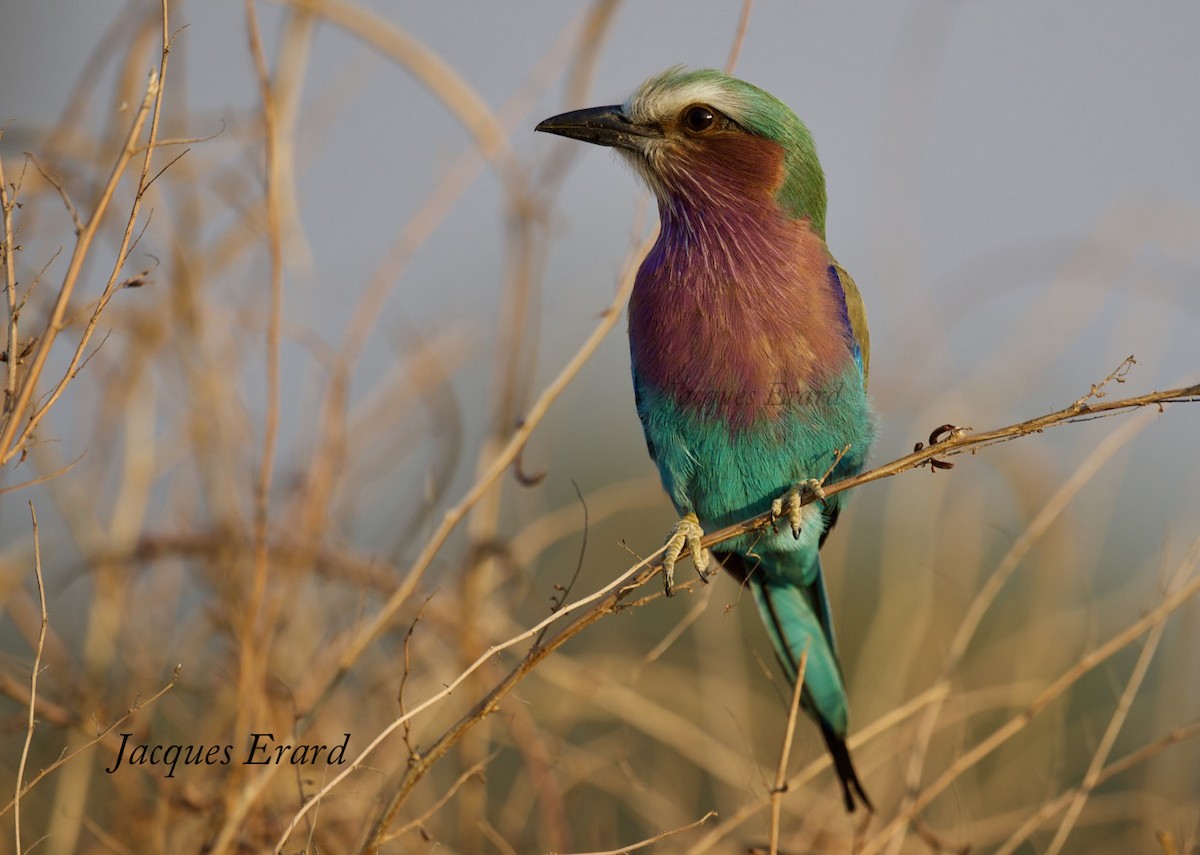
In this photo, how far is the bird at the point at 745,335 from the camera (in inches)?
121

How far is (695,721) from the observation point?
160 inches

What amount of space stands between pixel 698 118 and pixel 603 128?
0.29 meters

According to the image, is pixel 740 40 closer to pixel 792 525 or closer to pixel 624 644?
pixel 792 525

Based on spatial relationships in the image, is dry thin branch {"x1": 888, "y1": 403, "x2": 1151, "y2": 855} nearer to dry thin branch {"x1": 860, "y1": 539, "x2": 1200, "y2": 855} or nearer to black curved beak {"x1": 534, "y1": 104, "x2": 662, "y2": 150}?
dry thin branch {"x1": 860, "y1": 539, "x2": 1200, "y2": 855}

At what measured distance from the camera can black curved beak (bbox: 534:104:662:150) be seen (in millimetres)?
3484

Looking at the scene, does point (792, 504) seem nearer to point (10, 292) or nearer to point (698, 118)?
point (698, 118)

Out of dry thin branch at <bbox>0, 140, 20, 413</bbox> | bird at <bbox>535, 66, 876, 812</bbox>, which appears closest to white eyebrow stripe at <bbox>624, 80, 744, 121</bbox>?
bird at <bbox>535, 66, 876, 812</bbox>

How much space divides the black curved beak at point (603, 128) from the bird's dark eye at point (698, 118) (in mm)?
99

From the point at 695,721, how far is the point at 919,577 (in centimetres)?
93

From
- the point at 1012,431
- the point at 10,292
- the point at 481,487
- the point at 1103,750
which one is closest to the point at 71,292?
the point at 10,292

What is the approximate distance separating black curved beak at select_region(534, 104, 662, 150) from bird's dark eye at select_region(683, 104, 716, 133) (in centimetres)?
10

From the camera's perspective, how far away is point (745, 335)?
10.0 feet

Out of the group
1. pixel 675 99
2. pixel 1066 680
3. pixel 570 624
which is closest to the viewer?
pixel 570 624
